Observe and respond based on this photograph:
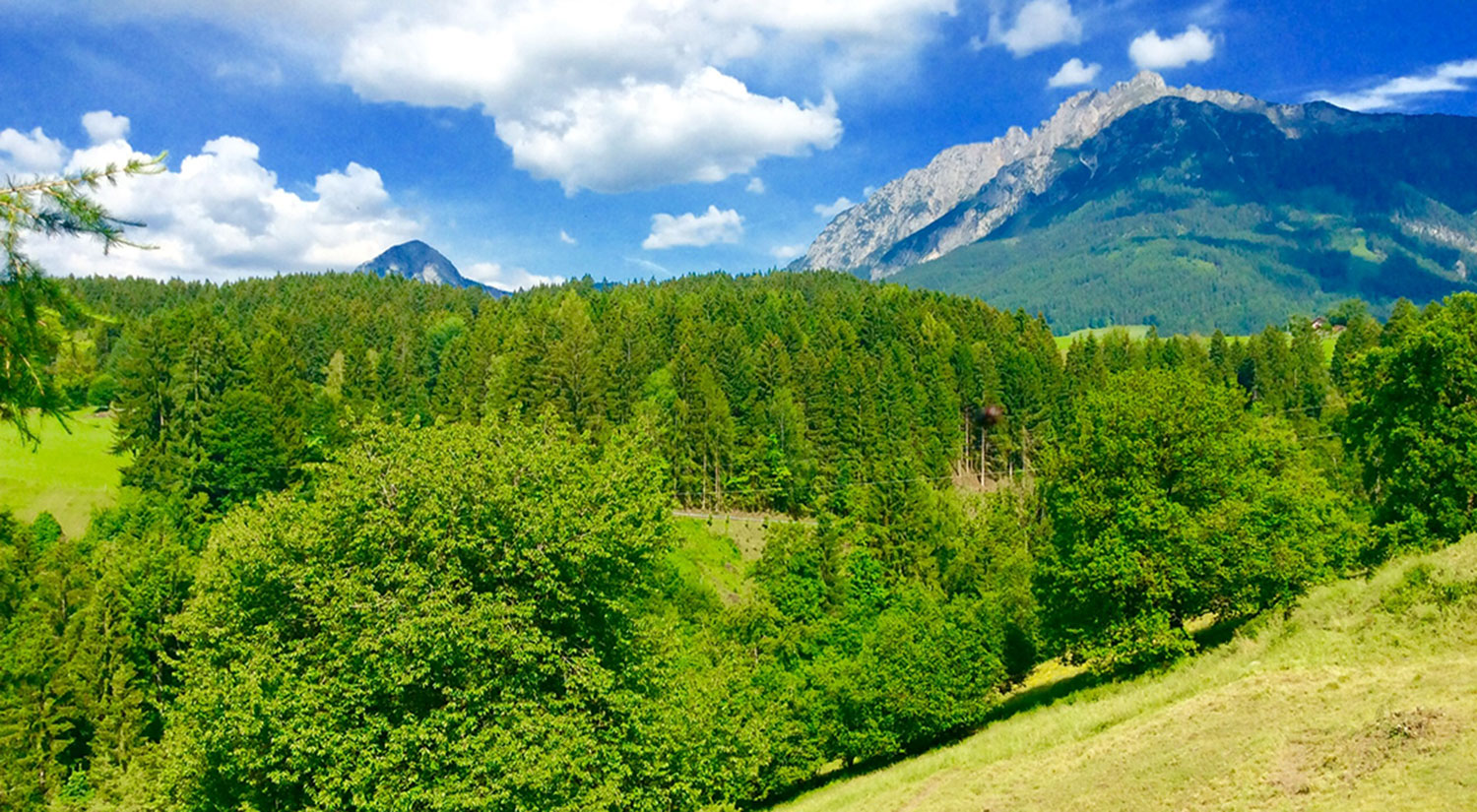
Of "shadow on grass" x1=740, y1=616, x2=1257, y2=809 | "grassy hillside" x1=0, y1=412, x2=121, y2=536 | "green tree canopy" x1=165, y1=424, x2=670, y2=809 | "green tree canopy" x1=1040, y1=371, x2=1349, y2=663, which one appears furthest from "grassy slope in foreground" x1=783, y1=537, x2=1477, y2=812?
"grassy hillside" x1=0, y1=412, x2=121, y2=536

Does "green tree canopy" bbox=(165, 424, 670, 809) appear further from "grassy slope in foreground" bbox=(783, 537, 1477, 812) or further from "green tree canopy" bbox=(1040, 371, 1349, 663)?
"green tree canopy" bbox=(1040, 371, 1349, 663)

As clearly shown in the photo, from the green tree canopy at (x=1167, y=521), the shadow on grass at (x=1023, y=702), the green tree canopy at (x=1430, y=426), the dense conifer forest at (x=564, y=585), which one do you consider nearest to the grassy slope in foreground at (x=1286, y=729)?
the green tree canopy at (x=1167, y=521)

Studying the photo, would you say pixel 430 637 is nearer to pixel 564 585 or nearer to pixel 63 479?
pixel 564 585

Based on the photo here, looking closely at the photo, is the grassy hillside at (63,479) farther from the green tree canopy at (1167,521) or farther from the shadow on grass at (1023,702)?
the green tree canopy at (1167,521)

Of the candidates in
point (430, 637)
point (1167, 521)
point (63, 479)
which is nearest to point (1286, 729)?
point (1167, 521)

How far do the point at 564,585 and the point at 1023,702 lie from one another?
26.1m

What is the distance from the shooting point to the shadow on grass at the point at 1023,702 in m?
30.0

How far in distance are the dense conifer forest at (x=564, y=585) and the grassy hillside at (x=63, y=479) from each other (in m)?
7.74

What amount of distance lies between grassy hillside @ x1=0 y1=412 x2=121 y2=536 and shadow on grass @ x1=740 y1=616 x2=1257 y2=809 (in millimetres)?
63535

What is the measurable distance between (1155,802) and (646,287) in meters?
164

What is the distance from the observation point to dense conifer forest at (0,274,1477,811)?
18.9 meters

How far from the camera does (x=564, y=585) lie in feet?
68.2

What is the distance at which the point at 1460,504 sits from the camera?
107ft

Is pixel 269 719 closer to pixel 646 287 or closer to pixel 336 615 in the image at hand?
pixel 336 615
